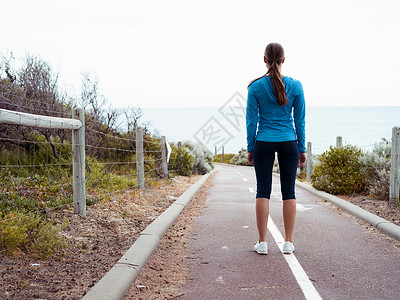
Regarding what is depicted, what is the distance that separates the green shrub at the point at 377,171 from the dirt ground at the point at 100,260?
4.60 feet

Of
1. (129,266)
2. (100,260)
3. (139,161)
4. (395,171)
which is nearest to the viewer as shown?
(129,266)

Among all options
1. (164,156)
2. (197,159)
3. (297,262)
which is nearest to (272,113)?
(297,262)

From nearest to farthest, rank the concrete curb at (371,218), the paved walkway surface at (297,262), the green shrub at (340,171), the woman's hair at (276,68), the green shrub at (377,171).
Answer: the paved walkway surface at (297,262) → the woman's hair at (276,68) → the concrete curb at (371,218) → the green shrub at (377,171) → the green shrub at (340,171)

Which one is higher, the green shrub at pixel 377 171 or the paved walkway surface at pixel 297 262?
the green shrub at pixel 377 171

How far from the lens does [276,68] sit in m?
4.39

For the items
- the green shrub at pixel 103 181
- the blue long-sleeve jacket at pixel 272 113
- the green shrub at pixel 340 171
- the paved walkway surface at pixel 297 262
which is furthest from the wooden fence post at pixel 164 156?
the blue long-sleeve jacket at pixel 272 113

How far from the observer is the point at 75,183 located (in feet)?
18.8

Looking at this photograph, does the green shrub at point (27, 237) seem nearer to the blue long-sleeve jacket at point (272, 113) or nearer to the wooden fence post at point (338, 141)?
the blue long-sleeve jacket at point (272, 113)

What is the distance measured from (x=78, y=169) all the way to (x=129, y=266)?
2.50 meters

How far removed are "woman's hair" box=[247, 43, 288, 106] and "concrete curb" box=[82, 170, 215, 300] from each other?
2279 mm

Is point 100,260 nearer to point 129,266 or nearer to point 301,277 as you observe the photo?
point 129,266

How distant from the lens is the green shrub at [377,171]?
27.6ft

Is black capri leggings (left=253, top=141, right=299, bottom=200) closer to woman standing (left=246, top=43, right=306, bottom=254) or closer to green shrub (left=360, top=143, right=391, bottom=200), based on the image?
woman standing (left=246, top=43, right=306, bottom=254)

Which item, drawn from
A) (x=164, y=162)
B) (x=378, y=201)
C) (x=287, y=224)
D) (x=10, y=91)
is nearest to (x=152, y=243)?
(x=287, y=224)
